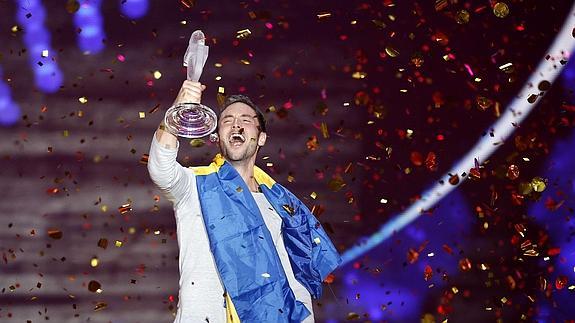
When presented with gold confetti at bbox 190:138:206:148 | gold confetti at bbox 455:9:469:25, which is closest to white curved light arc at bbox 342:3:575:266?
gold confetti at bbox 455:9:469:25

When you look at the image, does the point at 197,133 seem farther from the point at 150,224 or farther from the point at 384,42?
the point at 384,42

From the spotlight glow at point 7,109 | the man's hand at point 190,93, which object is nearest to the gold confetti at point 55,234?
the spotlight glow at point 7,109

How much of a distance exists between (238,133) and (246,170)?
5.5 inches

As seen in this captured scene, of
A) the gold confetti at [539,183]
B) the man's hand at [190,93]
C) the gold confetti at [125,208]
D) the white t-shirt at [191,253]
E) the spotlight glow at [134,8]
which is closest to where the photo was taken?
the man's hand at [190,93]

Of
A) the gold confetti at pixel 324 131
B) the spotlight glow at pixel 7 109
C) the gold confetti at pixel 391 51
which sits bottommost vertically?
the gold confetti at pixel 324 131

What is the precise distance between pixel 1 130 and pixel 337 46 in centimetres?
159

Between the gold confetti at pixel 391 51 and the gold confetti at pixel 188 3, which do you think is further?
the gold confetti at pixel 391 51

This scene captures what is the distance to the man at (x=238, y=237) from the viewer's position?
248 centimetres

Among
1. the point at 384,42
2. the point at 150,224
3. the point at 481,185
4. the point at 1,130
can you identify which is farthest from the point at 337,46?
the point at 1,130

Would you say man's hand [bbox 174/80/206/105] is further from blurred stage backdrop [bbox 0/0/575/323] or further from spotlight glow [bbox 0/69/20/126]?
spotlight glow [bbox 0/69/20/126]

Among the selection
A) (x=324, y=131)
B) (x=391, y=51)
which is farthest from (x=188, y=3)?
(x=391, y=51)

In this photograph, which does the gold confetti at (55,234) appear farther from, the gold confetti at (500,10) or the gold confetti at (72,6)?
the gold confetti at (500,10)

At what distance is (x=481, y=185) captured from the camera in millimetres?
3979

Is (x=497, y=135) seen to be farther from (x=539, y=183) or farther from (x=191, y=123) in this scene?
(x=191, y=123)
